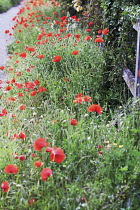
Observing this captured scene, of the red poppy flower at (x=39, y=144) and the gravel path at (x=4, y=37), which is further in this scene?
the gravel path at (x=4, y=37)

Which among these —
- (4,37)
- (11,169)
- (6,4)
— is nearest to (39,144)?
(11,169)

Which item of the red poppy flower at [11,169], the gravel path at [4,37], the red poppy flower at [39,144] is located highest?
the red poppy flower at [39,144]

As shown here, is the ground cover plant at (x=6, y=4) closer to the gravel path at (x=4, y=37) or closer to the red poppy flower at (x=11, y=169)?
the gravel path at (x=4, y=37)

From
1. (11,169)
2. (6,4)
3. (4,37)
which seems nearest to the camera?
(11,169)

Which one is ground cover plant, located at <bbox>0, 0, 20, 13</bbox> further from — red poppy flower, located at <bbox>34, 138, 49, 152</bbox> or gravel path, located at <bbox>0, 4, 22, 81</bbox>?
red poppy flower, located at <bbox>34, 138, 49, 152</bbox>

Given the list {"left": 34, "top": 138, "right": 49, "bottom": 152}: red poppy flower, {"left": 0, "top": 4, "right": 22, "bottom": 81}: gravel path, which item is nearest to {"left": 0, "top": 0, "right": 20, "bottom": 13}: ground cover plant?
{"left": 0, "top": 4, "right": 22, "bottom": 81}: gravel path

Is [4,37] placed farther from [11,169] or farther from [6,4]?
[11,169]

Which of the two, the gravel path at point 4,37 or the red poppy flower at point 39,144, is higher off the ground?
the red poppy flower at point 39,144

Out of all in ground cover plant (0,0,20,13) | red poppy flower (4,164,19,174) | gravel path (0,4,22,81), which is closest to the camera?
red poppy flower (4,164,19,174)

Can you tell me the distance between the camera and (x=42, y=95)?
3.44 m

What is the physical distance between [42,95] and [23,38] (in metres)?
3.21

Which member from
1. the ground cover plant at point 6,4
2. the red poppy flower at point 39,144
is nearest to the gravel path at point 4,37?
the ground cover plant at point 6,4

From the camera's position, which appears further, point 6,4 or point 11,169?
point 6,4

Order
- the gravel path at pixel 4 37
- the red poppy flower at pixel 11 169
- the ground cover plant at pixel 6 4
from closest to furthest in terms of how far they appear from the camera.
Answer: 1. the red poppy flower at pixel 11 169
2. the gravel path at pixel 4 37
3. the ground cover plant at pixel 6 4
